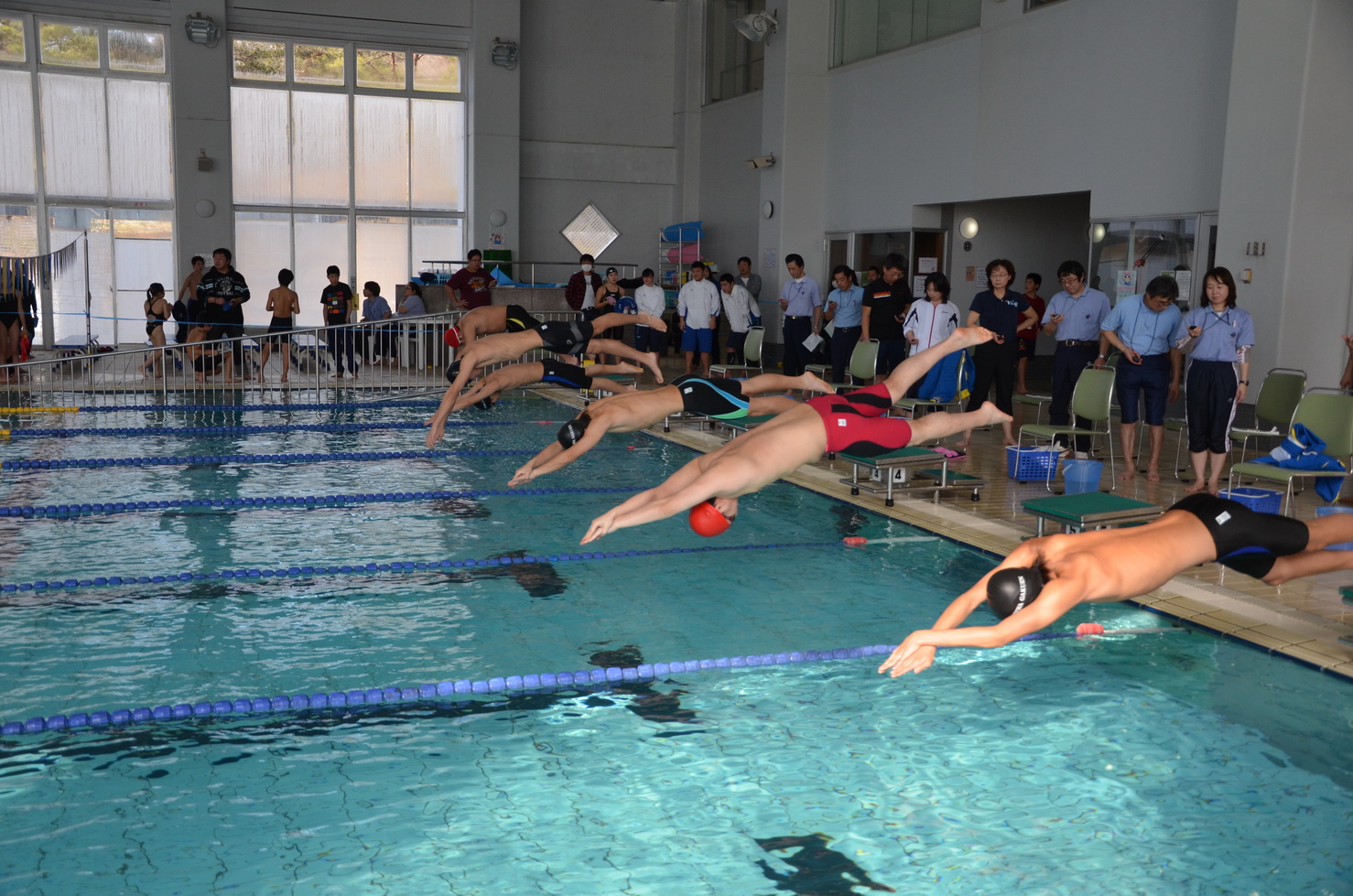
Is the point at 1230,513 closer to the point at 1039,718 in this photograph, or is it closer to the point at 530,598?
the point at 1039,718

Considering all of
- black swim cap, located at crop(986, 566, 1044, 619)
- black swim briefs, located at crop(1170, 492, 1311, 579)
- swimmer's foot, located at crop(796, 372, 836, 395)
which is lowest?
black swim cap, located at crop(986, 566, 1044, 619)

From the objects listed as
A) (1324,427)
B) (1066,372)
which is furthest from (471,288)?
(1324,427)

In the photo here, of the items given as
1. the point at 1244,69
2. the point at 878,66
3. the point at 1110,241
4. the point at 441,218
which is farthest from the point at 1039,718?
the point at 441,218

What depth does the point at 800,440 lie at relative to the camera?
482cm

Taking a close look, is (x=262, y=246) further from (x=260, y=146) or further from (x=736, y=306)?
(x=736, y=306)

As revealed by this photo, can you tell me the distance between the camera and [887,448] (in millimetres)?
5203

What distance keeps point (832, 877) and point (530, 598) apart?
106 inches

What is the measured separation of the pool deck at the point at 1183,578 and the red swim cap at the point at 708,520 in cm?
214

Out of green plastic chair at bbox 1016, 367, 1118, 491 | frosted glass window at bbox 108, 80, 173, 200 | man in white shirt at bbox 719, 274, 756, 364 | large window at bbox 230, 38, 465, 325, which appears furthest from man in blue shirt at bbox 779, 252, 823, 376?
frosted glass window at bbox 108, 80, 173, 200

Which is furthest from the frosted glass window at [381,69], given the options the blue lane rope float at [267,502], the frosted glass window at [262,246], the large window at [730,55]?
the blue lane rope float at [267,502]

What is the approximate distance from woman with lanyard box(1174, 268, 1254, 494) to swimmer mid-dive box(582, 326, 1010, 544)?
2942mm

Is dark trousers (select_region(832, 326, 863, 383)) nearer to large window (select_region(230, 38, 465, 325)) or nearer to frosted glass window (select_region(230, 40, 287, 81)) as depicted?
large window (select_region(230, 38, 465, 325))

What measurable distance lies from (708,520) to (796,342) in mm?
8586

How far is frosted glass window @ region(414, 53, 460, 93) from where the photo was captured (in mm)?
18906
